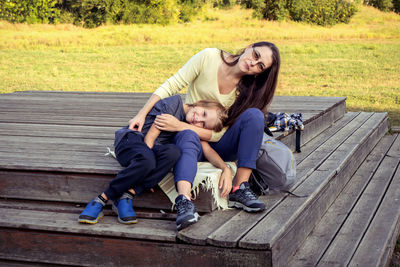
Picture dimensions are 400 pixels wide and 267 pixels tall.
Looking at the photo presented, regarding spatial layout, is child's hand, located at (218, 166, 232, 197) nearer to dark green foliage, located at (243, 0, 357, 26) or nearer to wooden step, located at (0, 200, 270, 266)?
wooden step, located at (0, 200, 270, 266)

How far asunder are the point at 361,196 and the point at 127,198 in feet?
5.71

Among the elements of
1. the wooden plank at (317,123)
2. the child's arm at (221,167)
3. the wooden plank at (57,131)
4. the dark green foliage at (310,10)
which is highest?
the child's arm at (221,167)

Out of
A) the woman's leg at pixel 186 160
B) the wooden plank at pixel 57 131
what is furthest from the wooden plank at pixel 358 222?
the wooden plank at pixel 57 131

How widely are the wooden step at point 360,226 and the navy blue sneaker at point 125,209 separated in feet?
2.62

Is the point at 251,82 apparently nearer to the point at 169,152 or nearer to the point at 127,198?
the point at 169,152

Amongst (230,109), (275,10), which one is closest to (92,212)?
(230,109)

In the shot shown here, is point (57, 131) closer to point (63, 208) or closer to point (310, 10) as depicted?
point (63, 208)

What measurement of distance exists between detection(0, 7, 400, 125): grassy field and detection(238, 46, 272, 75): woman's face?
4148 mm

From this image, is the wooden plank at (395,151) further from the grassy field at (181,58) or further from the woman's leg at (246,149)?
the woman's leg at (246,149)

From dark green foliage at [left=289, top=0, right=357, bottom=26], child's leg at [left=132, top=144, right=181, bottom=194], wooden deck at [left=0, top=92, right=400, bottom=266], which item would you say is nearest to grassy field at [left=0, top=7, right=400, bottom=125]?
dark green foliage at [left=289, top=0, right=357, bottom=26]

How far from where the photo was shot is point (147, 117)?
3006 mm

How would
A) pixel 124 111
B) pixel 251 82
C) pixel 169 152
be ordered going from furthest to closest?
pixel 124 111 < pixel 251 82 < pixel 169 152

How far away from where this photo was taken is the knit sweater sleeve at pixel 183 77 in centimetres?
316

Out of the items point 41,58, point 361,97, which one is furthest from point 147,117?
point 41,58
